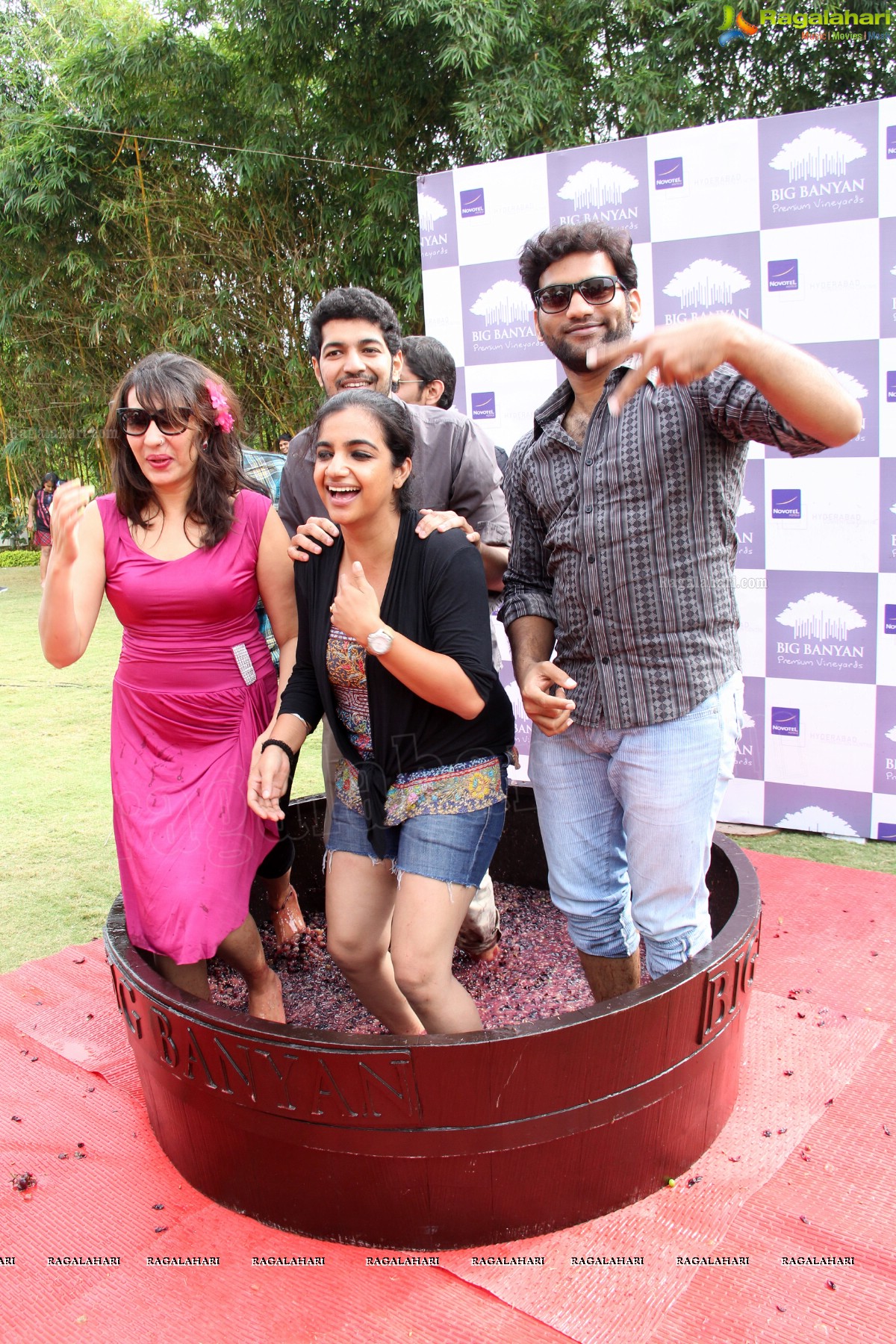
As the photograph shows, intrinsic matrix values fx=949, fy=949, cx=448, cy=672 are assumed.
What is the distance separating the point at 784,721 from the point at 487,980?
1.65 meters

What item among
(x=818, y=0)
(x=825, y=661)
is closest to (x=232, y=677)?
(x=825, y=661)

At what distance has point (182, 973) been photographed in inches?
85.0

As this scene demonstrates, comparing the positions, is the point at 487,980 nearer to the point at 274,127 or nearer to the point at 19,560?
the point at 274,127

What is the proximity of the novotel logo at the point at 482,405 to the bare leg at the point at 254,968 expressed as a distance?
2.55 m

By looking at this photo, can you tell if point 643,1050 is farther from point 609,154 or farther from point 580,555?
point 609,154

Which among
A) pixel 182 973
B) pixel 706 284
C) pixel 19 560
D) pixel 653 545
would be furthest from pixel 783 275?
pixel 19 560

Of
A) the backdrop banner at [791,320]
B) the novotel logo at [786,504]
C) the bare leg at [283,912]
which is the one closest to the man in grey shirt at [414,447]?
the bare leg at [283,912]

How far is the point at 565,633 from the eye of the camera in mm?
2000

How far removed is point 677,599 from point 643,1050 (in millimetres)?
849

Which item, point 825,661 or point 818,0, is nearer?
point 825,661

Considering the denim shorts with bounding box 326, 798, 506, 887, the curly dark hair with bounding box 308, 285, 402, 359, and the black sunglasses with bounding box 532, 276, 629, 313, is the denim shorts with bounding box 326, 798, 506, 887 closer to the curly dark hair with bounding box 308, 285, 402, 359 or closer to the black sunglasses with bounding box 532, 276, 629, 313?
the black sunglasses with bounding box 532, 276, 629, 313

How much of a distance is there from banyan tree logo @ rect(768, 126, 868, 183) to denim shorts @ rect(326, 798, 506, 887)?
2675mm

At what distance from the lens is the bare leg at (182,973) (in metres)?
2.15

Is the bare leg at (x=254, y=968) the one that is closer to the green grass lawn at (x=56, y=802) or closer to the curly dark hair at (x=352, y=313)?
the green grass lawn at (x=56, y=802)
